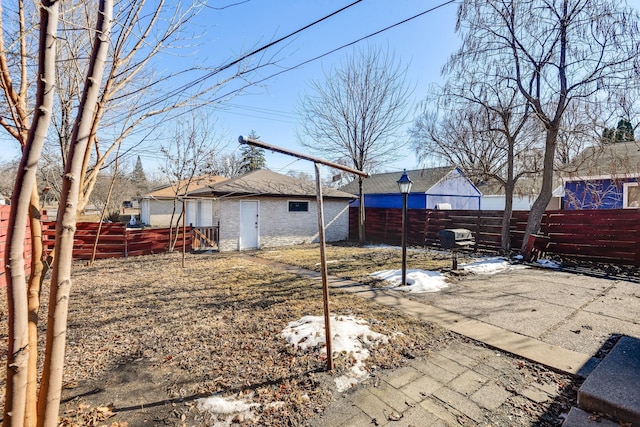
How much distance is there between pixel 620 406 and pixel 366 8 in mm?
5028

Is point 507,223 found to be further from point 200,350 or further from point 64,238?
point 64,238

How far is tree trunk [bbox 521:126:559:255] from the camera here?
836 centimetres

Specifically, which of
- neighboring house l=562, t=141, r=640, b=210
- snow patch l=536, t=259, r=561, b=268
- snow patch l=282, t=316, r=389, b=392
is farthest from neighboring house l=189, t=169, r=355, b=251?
neighboring house l=562, t=141, r=640, b=210

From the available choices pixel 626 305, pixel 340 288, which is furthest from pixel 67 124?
pixel 626 305

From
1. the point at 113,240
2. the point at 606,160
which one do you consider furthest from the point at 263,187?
the point at 606,160

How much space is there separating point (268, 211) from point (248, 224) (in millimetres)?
977

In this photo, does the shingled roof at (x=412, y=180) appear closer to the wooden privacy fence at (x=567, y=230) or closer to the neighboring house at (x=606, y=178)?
the wooden privacy fence at (x=567, y=230)

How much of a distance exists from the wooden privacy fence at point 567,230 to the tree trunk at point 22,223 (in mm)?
10369

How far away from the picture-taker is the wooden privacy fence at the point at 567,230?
7.32 metres

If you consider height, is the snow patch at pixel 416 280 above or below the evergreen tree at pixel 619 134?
below

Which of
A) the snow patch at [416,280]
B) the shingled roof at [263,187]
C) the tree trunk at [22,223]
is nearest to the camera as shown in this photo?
the tree trunk at [22,223]

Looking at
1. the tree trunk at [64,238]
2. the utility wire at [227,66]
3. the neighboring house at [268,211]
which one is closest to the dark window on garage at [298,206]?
the neighboring house at [268,211]

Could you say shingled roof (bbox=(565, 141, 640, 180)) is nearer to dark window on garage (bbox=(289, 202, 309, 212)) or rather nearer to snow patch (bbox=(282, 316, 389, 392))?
snow patch (bbox=(282, 316, 389, 392))

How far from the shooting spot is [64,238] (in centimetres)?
141
